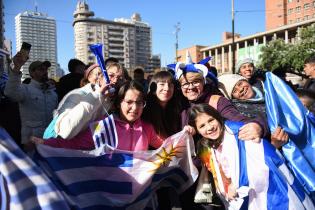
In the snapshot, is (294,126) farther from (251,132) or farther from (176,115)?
(176,115)

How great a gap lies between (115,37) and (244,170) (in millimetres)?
117371

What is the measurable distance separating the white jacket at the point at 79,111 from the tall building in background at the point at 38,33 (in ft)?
190

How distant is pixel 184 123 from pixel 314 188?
128 centimetres

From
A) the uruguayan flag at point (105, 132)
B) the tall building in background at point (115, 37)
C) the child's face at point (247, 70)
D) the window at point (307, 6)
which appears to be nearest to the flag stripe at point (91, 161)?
the uruguayan flag at point (105, 132)

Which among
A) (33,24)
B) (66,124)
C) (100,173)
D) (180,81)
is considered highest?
(33,24)

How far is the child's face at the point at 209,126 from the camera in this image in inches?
121

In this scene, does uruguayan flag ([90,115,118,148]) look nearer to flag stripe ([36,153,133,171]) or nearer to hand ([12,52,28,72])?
flag stripe ([36,153,133,171])

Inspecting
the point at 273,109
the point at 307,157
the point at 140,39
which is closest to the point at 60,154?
the point at 273,109

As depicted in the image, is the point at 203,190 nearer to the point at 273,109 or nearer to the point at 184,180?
the point at 184,180

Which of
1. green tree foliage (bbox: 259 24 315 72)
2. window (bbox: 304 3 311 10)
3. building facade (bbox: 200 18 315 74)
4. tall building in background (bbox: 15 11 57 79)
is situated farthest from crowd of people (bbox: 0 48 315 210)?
window (bbox: 304 3 311 10)

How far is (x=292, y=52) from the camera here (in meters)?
35.0

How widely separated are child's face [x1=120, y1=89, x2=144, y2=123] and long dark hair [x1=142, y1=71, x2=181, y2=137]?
0.31 metres

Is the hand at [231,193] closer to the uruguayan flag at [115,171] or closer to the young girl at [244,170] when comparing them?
the young girl at [244,170]

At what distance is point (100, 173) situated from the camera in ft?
9.43
